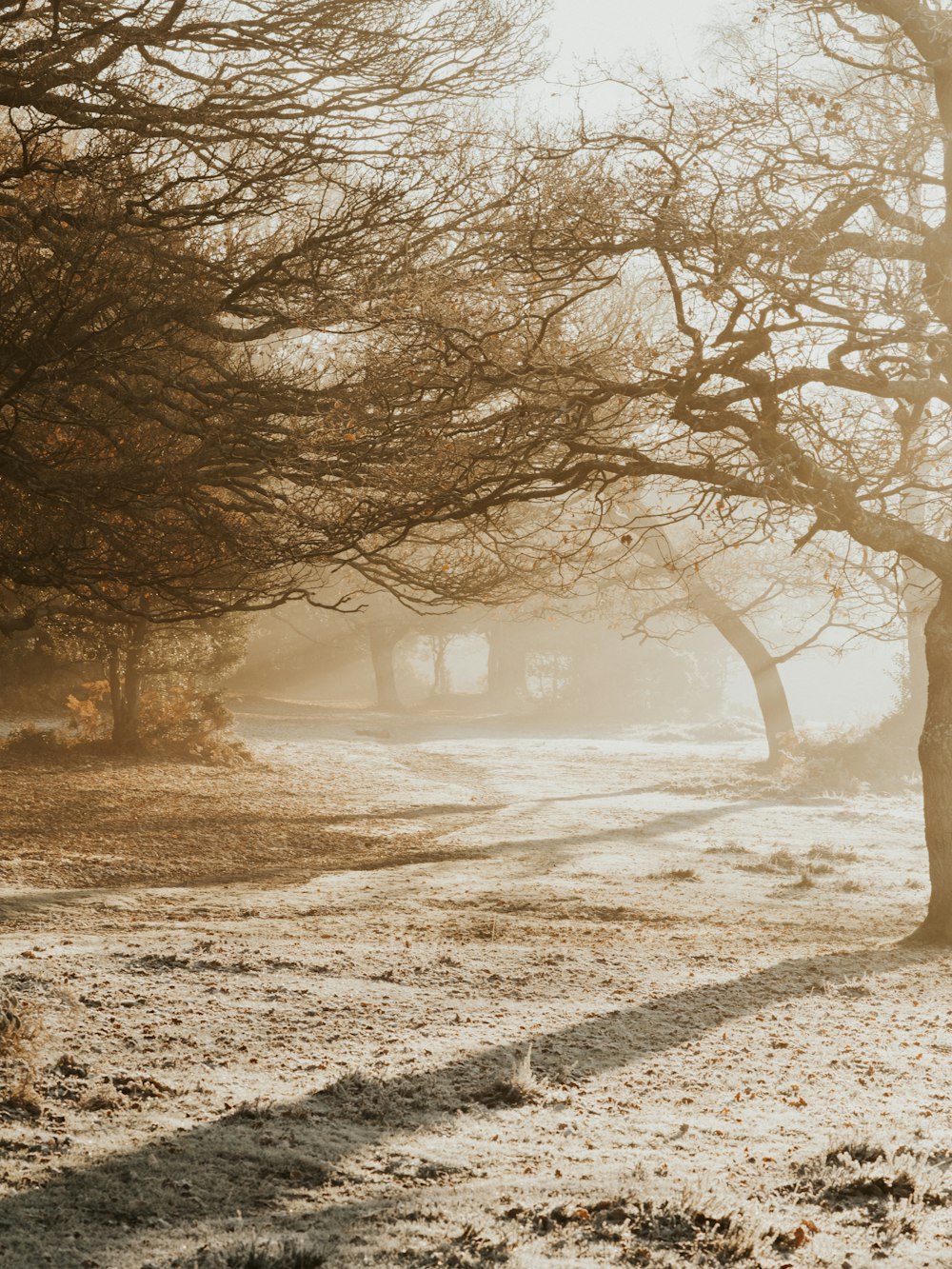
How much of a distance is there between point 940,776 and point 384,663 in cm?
3409

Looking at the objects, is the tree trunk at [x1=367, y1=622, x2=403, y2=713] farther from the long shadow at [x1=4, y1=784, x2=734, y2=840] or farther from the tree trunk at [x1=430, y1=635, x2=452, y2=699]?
the long shadow at [x1=4, y1=784, x2=734, y2=840]

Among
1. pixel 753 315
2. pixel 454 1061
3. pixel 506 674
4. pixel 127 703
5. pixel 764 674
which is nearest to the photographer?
pixel 454 1061

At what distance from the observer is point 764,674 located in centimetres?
2808

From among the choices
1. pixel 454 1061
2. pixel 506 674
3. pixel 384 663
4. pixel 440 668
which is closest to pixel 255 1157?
pixel 454 1061

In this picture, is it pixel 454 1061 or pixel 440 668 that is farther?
pixel 440 668

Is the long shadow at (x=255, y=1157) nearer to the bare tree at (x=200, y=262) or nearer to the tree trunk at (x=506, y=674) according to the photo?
the bare tree at (x=200, y=262)

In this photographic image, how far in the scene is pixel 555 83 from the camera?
8.55 meters

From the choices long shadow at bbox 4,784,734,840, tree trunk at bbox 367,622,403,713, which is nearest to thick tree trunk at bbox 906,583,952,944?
long shadow at bbox 4,784,734,840

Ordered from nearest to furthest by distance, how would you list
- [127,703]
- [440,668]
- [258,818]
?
[258,818]
[127,703]
[440,668]

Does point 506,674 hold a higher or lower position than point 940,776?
higher

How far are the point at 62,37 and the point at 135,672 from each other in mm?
12037

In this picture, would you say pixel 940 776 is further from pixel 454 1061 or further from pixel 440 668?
pixel 440 668

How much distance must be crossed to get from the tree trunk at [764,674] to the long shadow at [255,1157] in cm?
2134

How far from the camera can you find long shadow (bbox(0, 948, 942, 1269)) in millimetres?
3533
